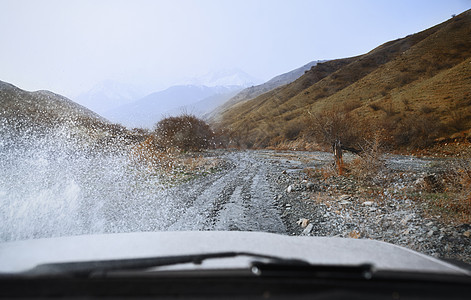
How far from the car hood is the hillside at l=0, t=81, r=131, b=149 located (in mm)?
12352

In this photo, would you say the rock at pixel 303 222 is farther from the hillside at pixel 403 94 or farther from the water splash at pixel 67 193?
the hillside at pixel 403 94

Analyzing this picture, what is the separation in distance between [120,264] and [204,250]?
51 cm

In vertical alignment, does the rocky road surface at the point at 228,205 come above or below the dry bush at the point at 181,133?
below

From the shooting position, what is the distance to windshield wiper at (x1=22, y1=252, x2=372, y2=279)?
124 cm

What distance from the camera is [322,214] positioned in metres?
6.51

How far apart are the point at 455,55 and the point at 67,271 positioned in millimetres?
53508

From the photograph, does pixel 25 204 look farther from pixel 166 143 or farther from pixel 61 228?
pixel 166 143

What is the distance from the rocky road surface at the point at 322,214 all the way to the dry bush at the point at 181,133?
15.7m

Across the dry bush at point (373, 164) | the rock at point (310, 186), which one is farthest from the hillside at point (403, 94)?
the rock at point (310, 186)

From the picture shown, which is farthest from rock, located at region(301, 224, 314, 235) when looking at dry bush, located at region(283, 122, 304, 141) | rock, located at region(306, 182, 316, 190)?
dry bush, located at region(283, 122, 304, 141)

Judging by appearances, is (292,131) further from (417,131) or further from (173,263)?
(173,263)

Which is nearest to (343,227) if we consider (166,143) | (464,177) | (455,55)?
(464,177)

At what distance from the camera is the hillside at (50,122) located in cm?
1352

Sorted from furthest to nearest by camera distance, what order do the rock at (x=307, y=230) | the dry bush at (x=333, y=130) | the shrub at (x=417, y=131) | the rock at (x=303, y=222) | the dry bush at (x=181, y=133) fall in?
the dry bush at (x=181, y=133)
the shrub at (x=417, y=131)
the dry bush at (x=333, y=130)
the rock at (x=303, y=222)
the rock at (x=307, y=230)
